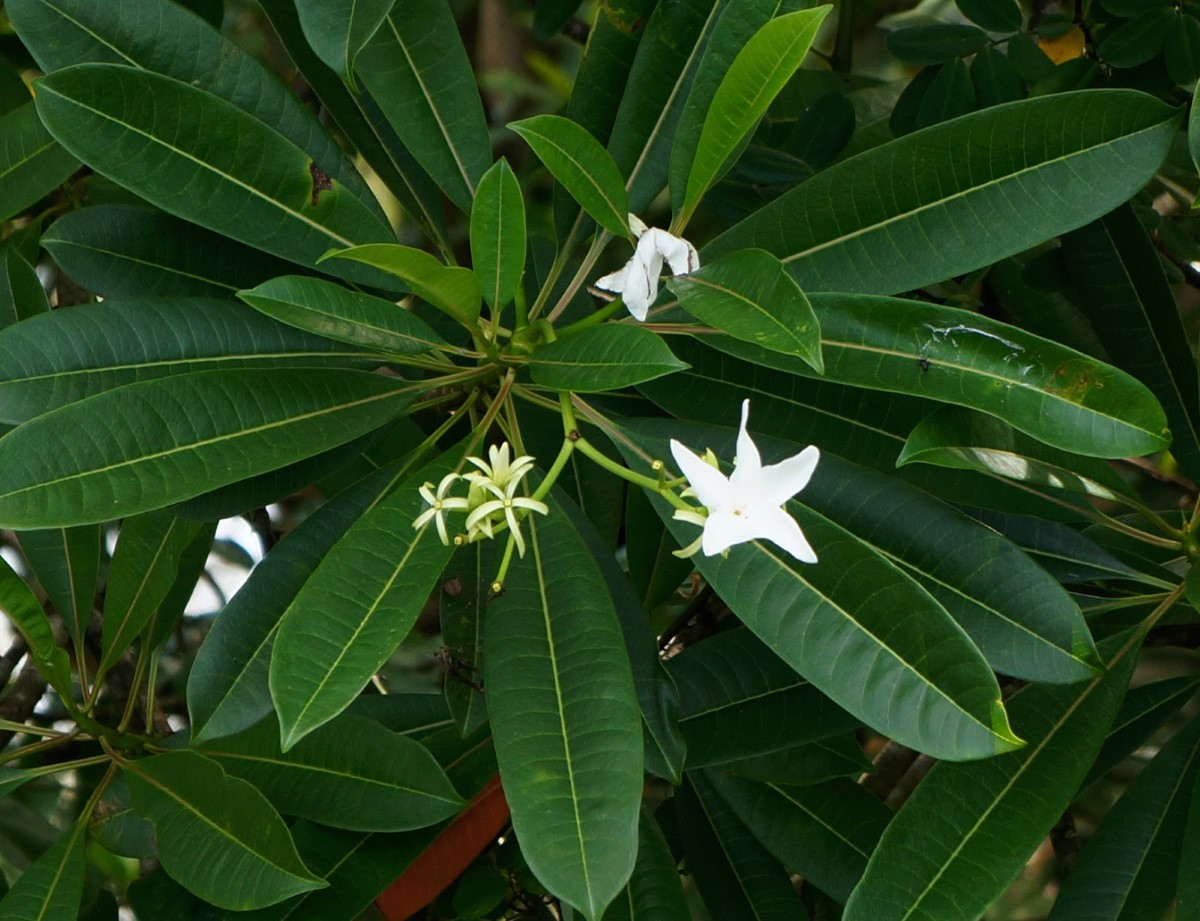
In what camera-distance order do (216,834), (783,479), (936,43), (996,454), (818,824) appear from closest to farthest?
(783,479) < (996,454) < (216,834) < (818,824) < (936,43)

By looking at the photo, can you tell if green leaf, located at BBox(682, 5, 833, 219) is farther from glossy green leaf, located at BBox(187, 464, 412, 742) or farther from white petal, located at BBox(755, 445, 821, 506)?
glossy green leaf, located at BBox(187, 464, 412, 742)

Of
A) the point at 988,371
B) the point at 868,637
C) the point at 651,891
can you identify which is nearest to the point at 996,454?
the point at 988,371

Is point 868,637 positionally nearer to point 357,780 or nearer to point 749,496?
point 749,496

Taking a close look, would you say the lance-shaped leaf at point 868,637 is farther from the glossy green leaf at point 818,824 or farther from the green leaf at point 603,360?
the glossy green leaf at point 818,824

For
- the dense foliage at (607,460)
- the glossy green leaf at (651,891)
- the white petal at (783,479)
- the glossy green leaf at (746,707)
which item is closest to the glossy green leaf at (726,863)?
the dense foliage at (607,460)

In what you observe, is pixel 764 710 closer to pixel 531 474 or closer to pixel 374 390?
pixel 531 474

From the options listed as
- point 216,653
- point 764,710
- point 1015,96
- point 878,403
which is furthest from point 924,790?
point 1015,96
